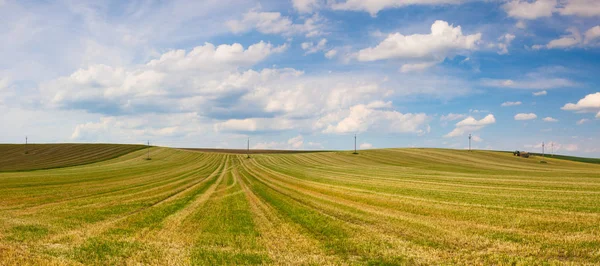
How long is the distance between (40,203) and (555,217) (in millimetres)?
24892

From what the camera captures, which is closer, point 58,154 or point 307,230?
point 307,230

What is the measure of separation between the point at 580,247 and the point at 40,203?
24.0 metres

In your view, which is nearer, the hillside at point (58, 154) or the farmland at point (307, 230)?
the farmland at point (307, 230)

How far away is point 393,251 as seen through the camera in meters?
9.44

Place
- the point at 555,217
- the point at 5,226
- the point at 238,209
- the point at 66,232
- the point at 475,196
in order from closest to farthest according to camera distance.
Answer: the point at 66,232 < the point at 5,226 < the point at 555,217 < the point at 238,209 < the point at 475,196

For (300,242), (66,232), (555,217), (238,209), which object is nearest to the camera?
(300,242)

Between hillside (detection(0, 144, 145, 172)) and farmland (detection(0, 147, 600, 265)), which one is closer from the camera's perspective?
farmland (detection(0, 147, 600, 265))

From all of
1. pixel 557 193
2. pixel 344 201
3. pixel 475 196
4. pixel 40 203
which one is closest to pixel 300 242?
pixel 344 201

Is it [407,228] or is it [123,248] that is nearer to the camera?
[123,248]

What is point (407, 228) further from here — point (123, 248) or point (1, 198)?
point (1, 198)

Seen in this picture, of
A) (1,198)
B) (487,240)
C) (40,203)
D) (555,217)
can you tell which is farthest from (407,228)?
(1,198)

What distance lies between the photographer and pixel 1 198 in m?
21.4

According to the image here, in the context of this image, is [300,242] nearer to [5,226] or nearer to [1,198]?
[5,226]

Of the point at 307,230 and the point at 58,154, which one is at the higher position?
the point at 307,230
